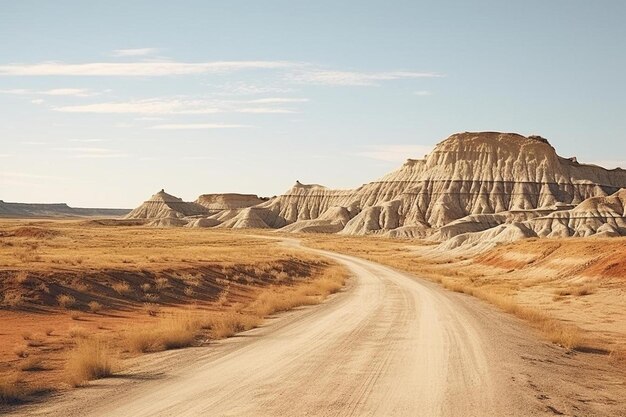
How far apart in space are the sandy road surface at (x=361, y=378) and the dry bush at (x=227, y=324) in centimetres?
50

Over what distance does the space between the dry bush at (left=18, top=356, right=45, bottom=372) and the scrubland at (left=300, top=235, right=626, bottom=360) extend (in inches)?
520

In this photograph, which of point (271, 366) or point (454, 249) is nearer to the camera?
point (271, 366)

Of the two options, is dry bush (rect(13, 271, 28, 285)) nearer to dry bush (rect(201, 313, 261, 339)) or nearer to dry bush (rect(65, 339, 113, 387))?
dry bush (rect(201, 313, 261, 339))

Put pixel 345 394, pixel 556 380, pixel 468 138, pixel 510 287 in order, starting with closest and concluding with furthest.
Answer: pixel 345 394, pixel 556 380, pixel 510 287, pixel 468 138

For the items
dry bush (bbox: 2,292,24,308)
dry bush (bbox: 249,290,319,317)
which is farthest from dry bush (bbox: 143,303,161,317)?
dry bush (bbox: 2,292,24,308)

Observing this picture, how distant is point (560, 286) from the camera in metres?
36.6

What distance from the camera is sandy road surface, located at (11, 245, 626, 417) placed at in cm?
954

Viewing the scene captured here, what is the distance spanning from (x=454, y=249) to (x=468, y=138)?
10015 cm

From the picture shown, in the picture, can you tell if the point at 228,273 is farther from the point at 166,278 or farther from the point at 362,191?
the point at 362,191

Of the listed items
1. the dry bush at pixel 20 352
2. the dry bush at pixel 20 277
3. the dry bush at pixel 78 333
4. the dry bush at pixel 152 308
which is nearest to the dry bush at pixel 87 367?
the dry bush at pixel 20 352

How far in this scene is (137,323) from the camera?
67.1ft

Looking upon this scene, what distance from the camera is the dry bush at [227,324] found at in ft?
56.1

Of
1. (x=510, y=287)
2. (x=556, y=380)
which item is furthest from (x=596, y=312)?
(x=556, y=380)

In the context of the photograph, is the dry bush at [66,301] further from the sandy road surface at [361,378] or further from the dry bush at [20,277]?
the sandy road surface at [361,378]
